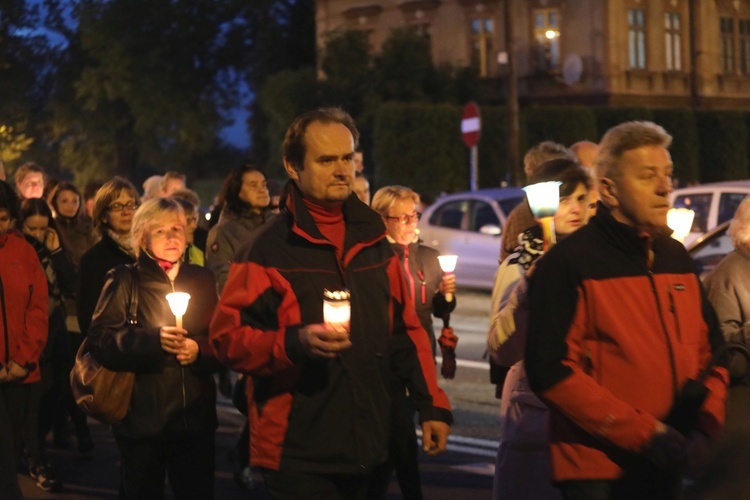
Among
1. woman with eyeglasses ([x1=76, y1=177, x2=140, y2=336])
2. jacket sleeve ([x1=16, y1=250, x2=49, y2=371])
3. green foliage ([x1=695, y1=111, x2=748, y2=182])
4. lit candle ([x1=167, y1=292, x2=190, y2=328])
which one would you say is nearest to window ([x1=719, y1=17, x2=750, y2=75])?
green foliage ([x1=695, y1=111, x2=748, y2=182])

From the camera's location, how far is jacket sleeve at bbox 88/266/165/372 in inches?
251

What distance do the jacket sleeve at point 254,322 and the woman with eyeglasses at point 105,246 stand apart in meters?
3.14

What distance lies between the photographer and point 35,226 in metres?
9.85

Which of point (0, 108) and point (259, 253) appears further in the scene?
point (0, 108)

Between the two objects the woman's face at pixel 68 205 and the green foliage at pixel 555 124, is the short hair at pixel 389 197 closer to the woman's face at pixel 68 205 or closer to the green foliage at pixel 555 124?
the woman's face at pixel 68 205

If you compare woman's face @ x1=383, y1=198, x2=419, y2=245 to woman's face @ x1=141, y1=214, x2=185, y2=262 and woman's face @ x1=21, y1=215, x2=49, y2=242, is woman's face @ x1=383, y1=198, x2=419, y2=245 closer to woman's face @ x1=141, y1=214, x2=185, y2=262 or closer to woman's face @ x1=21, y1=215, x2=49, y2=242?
woman's face @ x1=141, y1=214, x2=185, y2=262

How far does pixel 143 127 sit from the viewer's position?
181 ft

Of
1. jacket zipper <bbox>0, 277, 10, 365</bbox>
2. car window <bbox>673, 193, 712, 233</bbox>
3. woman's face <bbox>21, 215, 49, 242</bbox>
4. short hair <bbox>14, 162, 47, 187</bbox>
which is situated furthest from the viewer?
car window <bbox>673, 193, 712, 233</bbox>

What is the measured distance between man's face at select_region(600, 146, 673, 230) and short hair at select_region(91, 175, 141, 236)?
14.0 feet

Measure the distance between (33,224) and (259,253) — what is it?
537 centimetres

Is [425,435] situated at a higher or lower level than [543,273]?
lower

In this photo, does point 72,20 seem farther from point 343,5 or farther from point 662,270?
point 662,270

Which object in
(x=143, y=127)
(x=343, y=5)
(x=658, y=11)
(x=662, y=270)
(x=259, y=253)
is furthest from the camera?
(x=143, y=127)

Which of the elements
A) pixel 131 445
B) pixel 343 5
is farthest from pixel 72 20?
pixel 131 445
